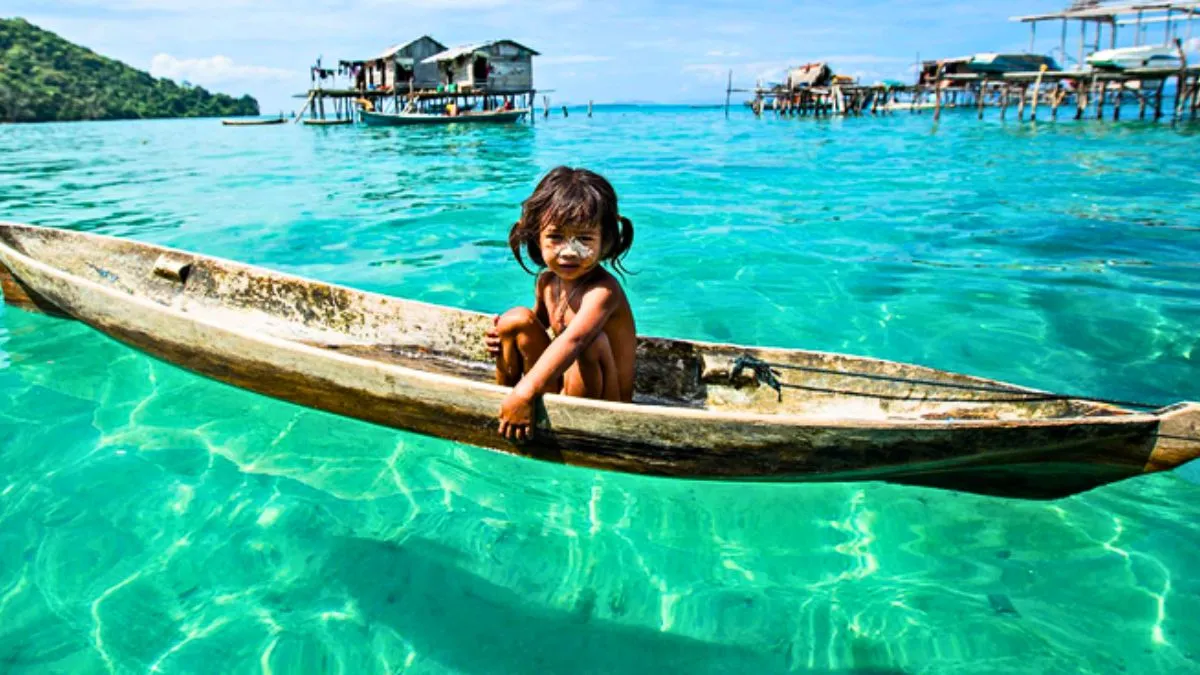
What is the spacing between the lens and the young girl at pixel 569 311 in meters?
3.17

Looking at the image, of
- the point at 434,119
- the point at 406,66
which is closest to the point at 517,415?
the point at 434,119

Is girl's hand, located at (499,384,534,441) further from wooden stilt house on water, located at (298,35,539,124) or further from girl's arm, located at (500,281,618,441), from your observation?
wooden stilt house on water, located at (298,35,539,124)

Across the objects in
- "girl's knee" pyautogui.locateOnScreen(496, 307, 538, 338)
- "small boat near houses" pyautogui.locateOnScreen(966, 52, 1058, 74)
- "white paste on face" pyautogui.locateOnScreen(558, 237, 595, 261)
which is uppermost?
"small boat near houses" pyautogui.locateOnScreen(966, 52, 1058, 74)

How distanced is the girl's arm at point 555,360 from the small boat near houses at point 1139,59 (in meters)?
41.7

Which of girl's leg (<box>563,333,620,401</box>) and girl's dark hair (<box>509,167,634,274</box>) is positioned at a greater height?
girl's dark hair (<box>509,167,634,274</box>)

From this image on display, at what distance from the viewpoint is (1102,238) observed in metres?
10.3

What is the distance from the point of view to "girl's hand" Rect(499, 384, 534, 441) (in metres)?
3.22

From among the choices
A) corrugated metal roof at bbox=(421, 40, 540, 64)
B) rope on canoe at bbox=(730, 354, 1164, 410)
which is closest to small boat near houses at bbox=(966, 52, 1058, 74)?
corrugated metal roof at bbox=(421, 40, 540, 64)

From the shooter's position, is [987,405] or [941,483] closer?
[941,483]

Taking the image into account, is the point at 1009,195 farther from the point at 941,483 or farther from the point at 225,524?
the point at 225,524

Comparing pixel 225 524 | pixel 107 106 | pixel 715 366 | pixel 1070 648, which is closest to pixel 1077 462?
pixel 1070 648

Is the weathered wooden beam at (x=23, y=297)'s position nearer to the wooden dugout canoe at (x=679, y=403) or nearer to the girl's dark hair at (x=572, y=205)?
the wooden dugout canoe at (x=679, y=403)

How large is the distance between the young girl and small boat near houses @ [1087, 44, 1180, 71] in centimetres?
4150

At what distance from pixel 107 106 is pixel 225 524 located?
10534 cm
